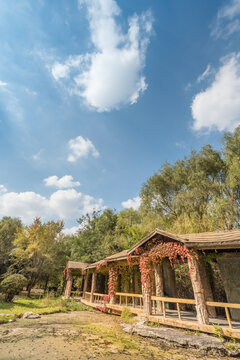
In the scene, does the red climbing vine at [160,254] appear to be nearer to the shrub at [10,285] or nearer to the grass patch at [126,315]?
the grass patch at [126,315]

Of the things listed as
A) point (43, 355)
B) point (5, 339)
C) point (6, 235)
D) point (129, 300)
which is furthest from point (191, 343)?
point (6, 235)

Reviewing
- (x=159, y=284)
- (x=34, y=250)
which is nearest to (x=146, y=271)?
(x=159, y=284)

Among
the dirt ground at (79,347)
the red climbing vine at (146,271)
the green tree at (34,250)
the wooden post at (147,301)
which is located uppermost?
the green tree at (34,250)

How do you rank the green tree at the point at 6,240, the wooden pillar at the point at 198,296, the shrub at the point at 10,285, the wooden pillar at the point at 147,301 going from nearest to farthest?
the wooden pillar at the point at 198,296
the wooden pillar at the point at 147,301
the shrub at the point at 10,285
the green tree at the point at 6,240

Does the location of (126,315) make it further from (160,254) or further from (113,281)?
(160,254)

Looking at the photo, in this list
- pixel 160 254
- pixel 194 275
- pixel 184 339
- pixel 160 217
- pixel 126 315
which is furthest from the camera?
pixel 160 217

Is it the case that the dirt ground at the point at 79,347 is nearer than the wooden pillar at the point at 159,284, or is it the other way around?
the dirt ground at the point at 79,347

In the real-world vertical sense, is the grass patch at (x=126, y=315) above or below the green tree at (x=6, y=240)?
below

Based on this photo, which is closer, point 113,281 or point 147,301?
point 147,301

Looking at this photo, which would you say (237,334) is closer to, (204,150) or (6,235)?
(204,150)

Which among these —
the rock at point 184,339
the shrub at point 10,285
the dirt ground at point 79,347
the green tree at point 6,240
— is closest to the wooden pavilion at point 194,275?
the rock at point 184,339

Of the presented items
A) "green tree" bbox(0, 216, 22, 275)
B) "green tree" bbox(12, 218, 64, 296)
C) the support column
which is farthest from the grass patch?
"green tree" bbox(0, 216, 22, 275)

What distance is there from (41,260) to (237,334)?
22.6 meters

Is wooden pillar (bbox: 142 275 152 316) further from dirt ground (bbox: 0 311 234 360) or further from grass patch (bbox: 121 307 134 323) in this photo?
dirt ground (bbox: 0 311 234 360)
